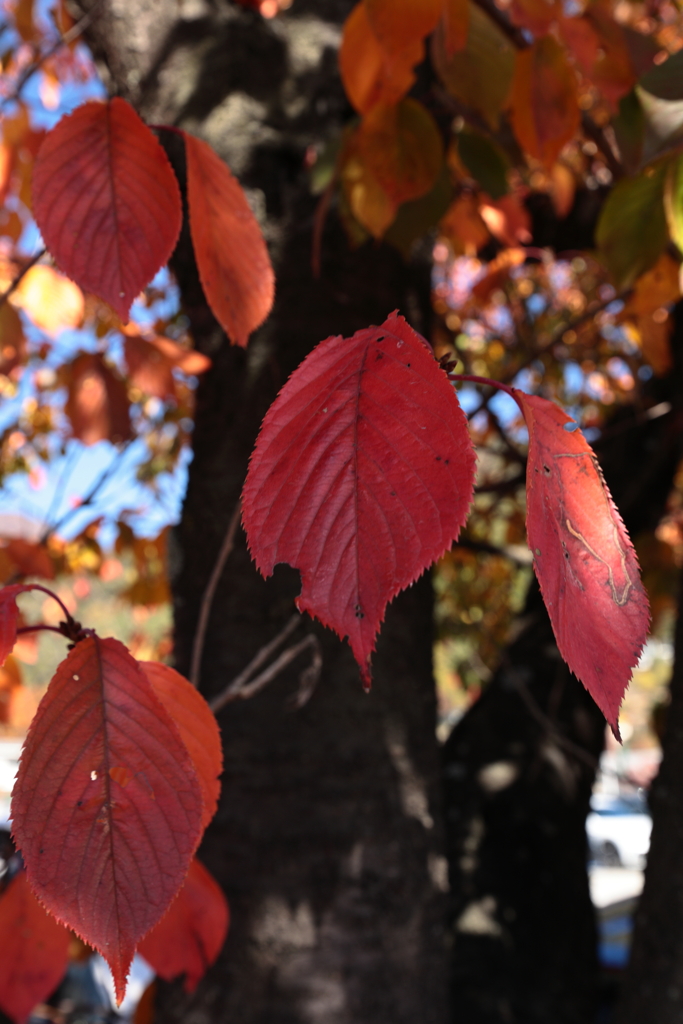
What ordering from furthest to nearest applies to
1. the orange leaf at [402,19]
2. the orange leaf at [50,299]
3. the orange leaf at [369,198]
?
the orange leaf at [50,299]
the orange leaf at [369,198]
the orange leaf at [402,19]

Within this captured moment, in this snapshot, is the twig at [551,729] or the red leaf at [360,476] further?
the twig at [551,729]

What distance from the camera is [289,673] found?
4.08ft

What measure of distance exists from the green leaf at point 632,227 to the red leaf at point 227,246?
1.75 ft

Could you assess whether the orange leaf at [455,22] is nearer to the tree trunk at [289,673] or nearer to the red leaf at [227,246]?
the red leaf at [227,246]

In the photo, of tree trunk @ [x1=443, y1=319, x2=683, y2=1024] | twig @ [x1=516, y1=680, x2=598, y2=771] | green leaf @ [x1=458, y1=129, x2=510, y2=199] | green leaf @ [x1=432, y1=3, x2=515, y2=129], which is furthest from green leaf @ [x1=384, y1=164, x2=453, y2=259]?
twig @ [x1=516, y1=680, x2=598, y2=771]

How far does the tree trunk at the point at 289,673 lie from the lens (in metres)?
1.17

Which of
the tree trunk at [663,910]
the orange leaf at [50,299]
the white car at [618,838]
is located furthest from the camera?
the white car at [618,838]

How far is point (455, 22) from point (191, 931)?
Answer: 3.27ft

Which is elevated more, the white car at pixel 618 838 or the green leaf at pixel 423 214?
the green leaf at pixel 423 214

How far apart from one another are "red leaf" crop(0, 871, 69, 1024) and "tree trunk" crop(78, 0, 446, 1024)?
1.10 ft

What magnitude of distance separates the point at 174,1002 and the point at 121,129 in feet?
3.93

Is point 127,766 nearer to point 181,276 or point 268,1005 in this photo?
point 268,1005

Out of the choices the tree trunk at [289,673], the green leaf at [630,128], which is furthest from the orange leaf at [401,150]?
the tree trunk at [289,673]

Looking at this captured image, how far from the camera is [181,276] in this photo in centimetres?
141
